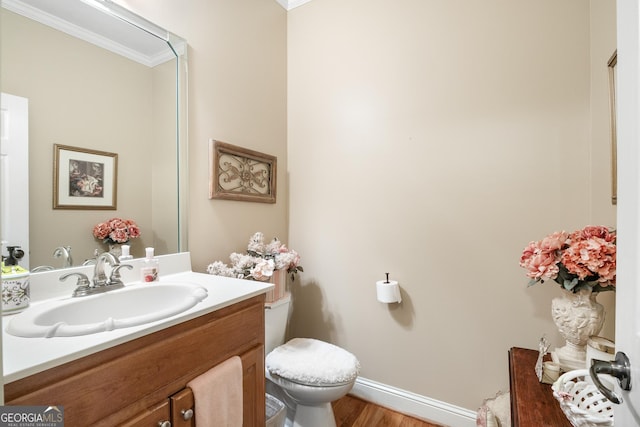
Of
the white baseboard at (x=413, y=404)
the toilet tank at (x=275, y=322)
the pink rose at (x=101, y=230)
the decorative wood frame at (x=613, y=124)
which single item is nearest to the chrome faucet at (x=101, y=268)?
the pink rose at (x=101, y=230)

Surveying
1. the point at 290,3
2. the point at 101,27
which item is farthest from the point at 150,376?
the point at 290,3

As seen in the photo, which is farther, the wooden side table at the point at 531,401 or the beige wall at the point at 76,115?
the beige wall at the point at 76,115

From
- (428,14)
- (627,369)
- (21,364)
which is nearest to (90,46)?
(21,364)

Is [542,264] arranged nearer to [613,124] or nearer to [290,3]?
[613,124]

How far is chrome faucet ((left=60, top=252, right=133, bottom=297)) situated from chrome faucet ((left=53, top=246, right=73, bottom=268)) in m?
0.08

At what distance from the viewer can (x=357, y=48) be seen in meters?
1.91

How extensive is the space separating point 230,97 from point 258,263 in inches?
39.1

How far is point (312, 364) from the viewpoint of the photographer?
142 centimetres

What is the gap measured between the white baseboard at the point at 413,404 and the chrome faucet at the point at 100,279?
1.54 metres

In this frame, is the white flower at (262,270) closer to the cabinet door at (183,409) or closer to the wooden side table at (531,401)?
the cabinet door at (183,409)

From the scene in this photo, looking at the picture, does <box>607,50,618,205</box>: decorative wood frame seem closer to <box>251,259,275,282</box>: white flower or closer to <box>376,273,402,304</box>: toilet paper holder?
<box>376,273,402,304</box>: toilet paper holder

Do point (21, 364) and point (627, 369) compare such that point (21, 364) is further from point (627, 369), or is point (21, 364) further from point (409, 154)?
point (409, 154)

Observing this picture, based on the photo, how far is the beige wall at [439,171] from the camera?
141cm

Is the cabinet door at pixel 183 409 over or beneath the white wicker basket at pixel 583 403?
beneath
